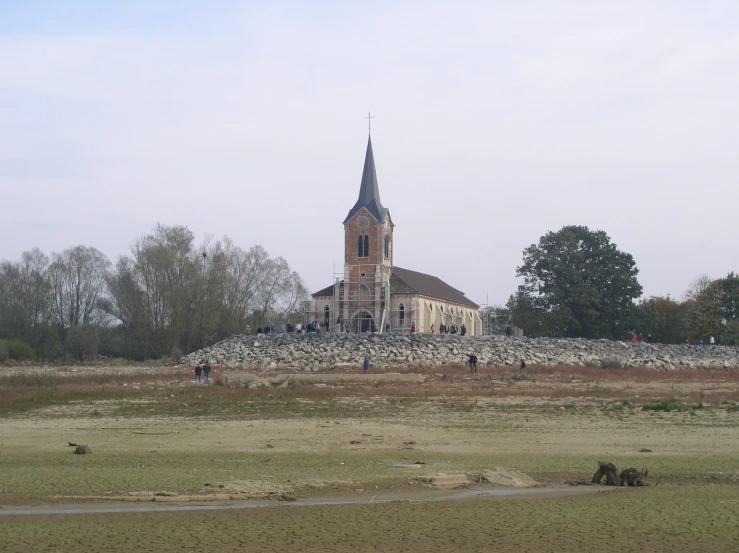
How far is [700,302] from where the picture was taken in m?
82.4

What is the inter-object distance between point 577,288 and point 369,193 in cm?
2110

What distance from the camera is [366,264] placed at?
77438 mm

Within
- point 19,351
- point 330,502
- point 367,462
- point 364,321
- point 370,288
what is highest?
point 370,288

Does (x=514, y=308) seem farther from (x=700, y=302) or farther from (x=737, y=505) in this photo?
(x=737, y=505)

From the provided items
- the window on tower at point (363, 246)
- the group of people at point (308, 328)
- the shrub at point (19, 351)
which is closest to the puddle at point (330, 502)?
the group of people at point (308, 328)

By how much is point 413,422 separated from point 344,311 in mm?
52568

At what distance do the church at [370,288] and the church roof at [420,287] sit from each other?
0.30 ft

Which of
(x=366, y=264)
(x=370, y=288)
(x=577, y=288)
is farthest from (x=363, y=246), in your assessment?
(x=577, y=288)

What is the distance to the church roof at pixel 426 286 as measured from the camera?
256ft

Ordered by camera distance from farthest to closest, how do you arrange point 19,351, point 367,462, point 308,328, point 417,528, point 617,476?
point 19,351 → point 308,328 → point 367,462 → point 617,476 → point 417,528

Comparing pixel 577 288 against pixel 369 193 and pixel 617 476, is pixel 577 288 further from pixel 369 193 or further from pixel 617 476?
pixel 617 476

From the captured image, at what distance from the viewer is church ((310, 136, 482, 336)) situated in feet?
250

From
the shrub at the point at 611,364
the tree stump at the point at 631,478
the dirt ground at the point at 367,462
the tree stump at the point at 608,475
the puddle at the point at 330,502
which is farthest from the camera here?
the shrub at the point at 611,364

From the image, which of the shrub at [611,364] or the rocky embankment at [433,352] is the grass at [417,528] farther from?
the shrub at [611,364]
